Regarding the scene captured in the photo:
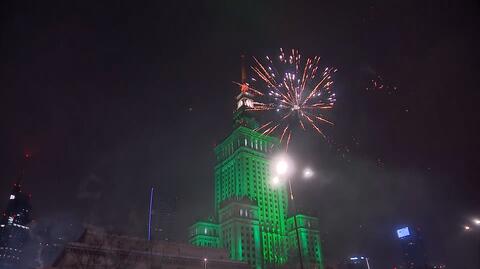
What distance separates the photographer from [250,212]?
10381 cm

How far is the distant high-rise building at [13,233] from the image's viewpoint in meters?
175

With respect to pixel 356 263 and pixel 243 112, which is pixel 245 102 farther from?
pixel 356 263

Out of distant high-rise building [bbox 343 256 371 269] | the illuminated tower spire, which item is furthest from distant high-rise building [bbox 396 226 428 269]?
the illuminated tower spire

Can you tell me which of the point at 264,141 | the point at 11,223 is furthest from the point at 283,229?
the point at 11,223

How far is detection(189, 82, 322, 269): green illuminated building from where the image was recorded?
325 ft

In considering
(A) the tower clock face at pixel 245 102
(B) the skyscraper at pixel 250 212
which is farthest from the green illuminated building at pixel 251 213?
(A) the tower clock face at pixel 245 102

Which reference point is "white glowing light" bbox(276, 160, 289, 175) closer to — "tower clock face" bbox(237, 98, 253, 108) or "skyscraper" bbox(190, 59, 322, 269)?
"skyscraper" bbox(190, 59, 322, 269)

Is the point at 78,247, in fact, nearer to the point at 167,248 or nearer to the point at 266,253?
the point at 167,248

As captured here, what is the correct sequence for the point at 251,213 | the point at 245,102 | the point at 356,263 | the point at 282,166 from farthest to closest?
1. the point at 245,102
2. the point at 356,263
3. the point at 251,213
4. the point at 282,166

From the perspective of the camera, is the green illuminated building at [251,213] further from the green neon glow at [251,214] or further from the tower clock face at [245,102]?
the tower clock face at [245,102]

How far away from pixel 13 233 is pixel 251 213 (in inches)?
6431

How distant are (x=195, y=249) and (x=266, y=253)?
29.6 metres

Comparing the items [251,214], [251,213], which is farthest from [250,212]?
[251,214]

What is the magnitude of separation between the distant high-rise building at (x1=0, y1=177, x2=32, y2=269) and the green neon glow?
13021 cm
